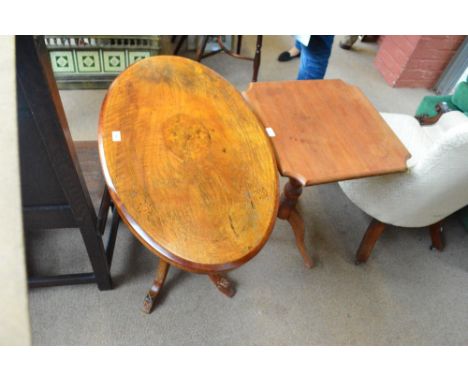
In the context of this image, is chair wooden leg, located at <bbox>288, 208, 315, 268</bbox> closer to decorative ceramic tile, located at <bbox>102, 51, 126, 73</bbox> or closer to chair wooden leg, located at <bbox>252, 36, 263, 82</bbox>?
chair wooden leg, located at <bbox>252, 36, 263, 82</bbox>

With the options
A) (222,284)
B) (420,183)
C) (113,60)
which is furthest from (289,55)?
(222,284)

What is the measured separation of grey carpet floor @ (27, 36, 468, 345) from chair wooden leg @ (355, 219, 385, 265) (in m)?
0.06

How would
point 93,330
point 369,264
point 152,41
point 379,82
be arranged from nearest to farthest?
1. point 93,330
2. point 369,264
3. point 152,41
4. point 379,82

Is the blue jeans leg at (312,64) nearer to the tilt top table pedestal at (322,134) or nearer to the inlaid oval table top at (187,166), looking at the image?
the tilt top table pedestal at (322,134)

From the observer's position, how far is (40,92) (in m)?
0.74

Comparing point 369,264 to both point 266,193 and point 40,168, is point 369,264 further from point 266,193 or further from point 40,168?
point 40,168

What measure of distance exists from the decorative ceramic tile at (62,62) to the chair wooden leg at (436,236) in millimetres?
2278

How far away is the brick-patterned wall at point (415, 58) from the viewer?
8.23ft

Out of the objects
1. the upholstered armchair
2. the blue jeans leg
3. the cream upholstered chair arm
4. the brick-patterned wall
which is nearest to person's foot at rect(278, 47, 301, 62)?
the brick-patterned wall

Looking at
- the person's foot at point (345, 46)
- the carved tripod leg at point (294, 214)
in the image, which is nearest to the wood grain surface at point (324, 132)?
the carved tripod leg at point (294, 214)

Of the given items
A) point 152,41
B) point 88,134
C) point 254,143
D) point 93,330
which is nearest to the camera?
point 254,143

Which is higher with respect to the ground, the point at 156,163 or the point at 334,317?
the point at 156,163

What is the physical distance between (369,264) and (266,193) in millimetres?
937

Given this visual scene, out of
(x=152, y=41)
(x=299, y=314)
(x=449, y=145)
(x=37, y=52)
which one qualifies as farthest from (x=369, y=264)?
(x=152, y=41)
